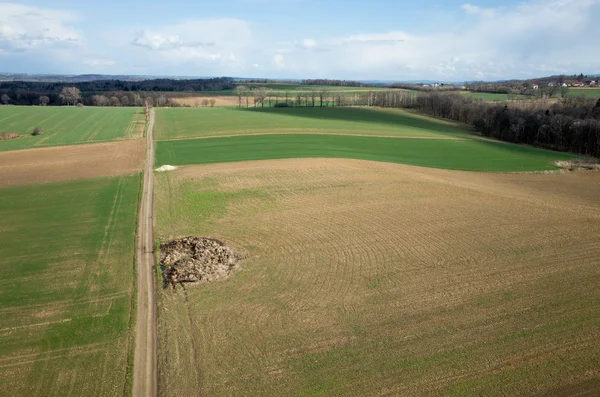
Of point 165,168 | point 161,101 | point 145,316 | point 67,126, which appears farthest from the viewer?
point 161,101

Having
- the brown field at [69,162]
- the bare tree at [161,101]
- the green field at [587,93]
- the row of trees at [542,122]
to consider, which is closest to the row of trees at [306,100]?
the bare tree at [161,101]

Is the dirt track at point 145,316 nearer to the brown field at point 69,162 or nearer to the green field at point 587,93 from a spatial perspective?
the brown field at point 69,162

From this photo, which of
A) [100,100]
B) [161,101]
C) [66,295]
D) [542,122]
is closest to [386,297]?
[66,295]

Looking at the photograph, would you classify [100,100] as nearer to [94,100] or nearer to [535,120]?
[94,100]

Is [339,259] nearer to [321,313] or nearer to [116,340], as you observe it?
[321,313]

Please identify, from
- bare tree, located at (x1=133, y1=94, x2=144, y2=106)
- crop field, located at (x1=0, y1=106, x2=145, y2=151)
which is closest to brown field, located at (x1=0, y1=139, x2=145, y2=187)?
crop field, located at (x1=0, y1=106, x2=145, y2=151)

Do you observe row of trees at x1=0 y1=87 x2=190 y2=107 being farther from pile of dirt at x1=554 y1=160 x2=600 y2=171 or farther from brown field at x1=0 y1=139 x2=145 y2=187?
pile of dirt at x1=554 y1=160 x2=600 y2=171
